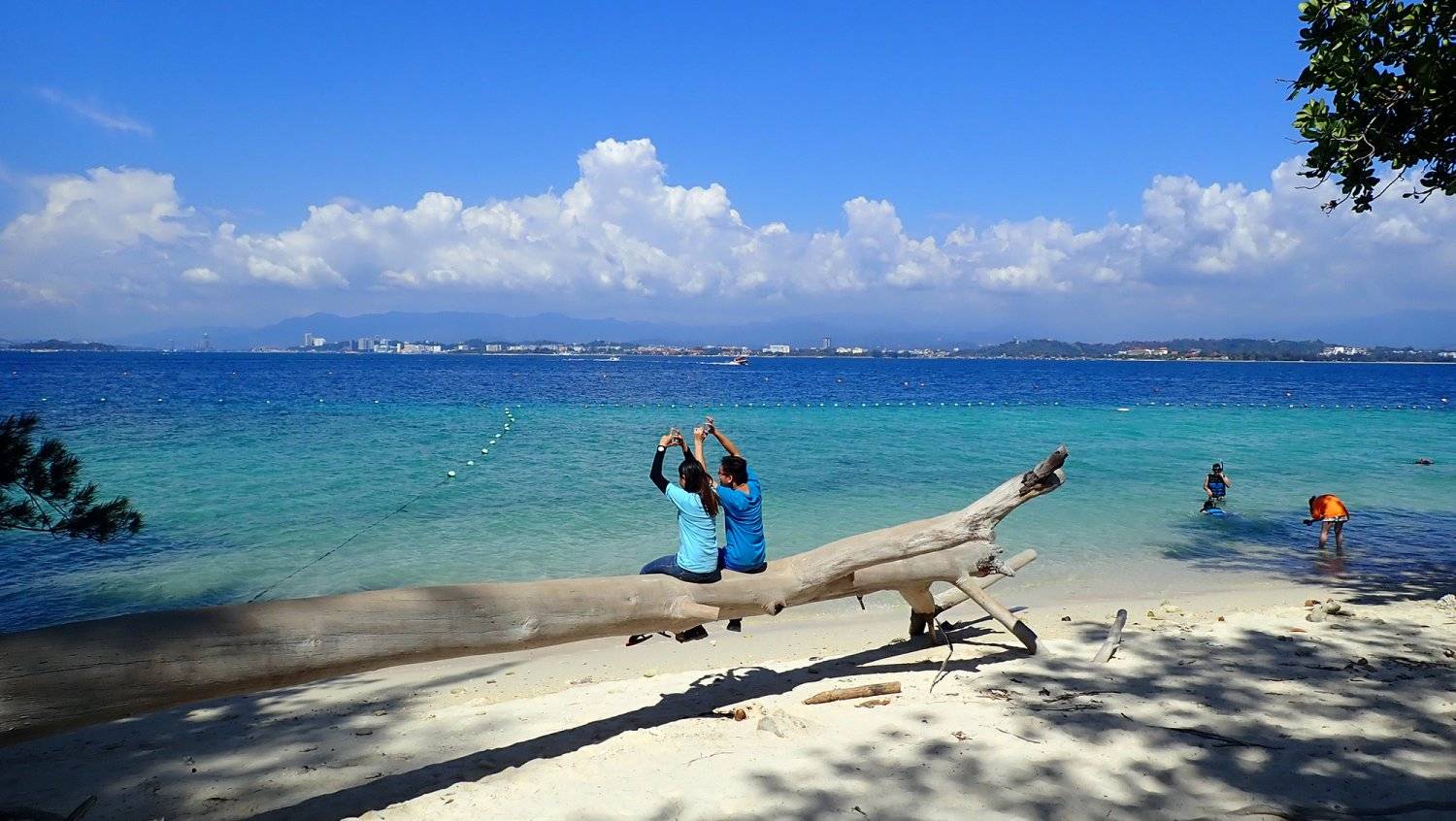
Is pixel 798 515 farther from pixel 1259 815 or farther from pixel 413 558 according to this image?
pixel 1259 815

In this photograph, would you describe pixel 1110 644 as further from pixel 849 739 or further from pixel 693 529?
pixel 693 529

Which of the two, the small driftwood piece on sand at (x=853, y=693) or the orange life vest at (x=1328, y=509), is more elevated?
the orange life vest at (x=1328, y=509)

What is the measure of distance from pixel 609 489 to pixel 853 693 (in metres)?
13.6

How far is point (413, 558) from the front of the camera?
521 inches

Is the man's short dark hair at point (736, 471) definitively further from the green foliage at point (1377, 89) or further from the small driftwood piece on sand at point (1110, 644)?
the green foliage at point (1377, 89)

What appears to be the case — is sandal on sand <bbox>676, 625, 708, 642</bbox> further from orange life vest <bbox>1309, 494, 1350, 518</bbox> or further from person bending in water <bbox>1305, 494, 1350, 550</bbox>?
orange life vest <bbox>1309, 494, 1350, 518</bbox>

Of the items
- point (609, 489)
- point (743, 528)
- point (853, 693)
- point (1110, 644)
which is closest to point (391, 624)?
point (743, 528)

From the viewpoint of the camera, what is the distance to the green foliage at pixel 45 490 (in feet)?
17.4

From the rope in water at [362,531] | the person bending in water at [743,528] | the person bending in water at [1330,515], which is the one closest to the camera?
the person bending in water at [743,528]

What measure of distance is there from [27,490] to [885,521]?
13.0 m

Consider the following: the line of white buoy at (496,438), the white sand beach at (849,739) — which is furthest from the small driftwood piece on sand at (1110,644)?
the line of white buoy at (496,438)

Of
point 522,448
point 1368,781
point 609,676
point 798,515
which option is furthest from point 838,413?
point 1368,781

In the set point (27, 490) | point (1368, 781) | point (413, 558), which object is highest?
point (27, 490)

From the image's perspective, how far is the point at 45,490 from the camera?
18.2ft
